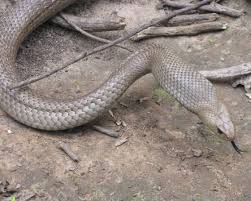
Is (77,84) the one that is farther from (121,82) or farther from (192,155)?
(192,155)

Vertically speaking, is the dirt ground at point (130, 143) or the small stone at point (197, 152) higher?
the dirt ground at point (130, 143)

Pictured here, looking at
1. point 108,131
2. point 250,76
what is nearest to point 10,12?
point 108,131

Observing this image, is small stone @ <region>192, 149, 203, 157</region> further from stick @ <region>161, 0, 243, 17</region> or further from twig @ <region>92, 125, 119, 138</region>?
stick @ <region>161, 0, 243, 17</region>

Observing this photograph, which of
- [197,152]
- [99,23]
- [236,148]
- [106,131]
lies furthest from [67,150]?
[99,23]

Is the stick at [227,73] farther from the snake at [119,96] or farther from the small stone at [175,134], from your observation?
the small stone at [175,134]

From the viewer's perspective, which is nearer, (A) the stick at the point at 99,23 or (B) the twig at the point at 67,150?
(B) the twig at the point at 67,150

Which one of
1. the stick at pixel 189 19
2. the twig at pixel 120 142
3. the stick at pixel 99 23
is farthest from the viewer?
the stick at pixel 189 19

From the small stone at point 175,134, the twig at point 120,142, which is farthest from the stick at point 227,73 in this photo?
the twig at point 120,142
